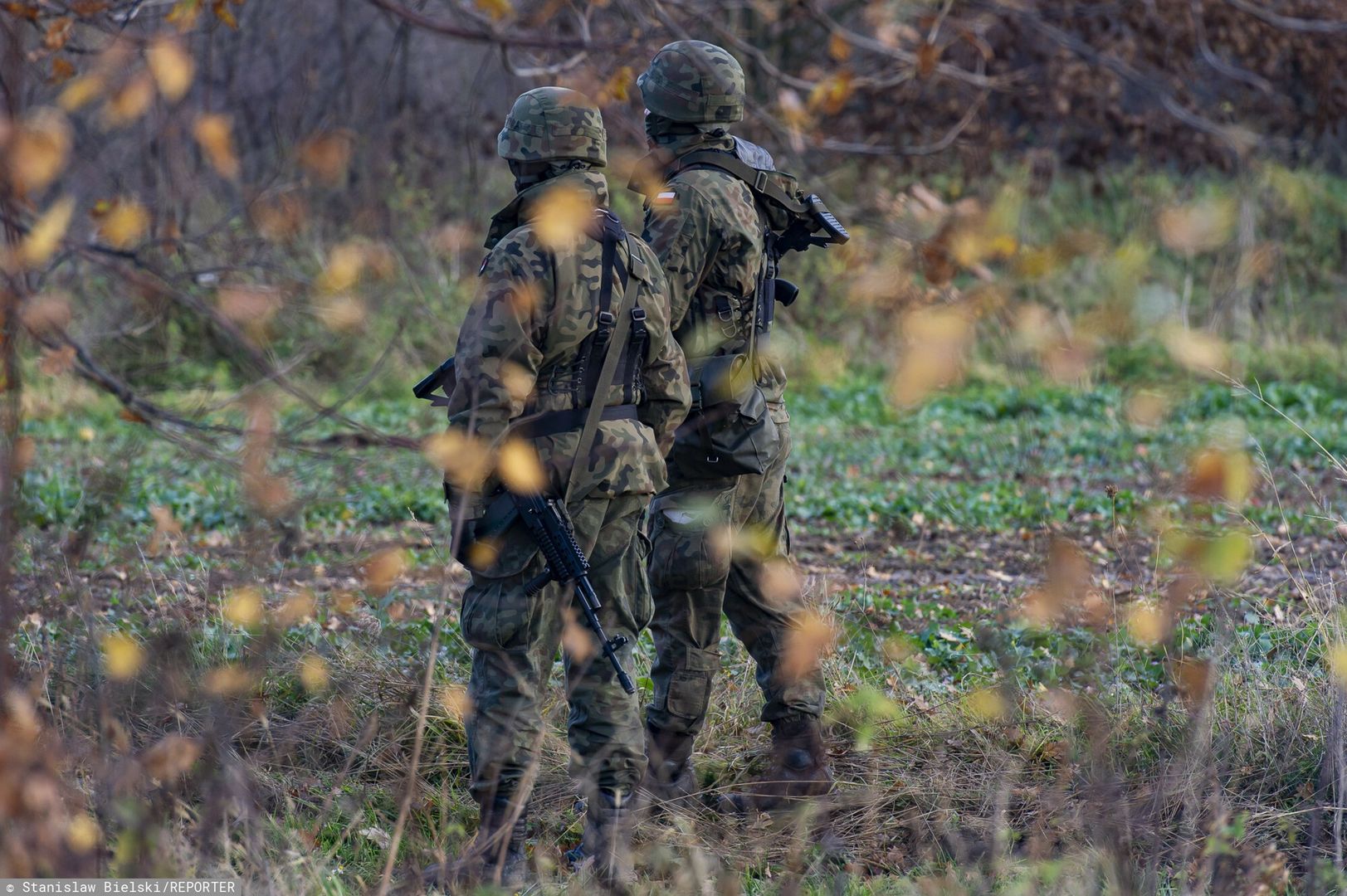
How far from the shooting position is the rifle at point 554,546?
3.57 meters

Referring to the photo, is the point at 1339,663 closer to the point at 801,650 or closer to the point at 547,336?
the point at 801,650

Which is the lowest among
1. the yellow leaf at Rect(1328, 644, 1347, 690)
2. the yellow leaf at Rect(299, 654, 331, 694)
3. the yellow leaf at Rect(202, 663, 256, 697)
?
the yellow leaf at Rect(299, 654, 331, 694)

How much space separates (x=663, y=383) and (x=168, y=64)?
1.54 meters

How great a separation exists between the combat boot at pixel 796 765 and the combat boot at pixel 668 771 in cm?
23

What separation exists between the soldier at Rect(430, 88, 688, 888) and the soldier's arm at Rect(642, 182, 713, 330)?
8.4 inches

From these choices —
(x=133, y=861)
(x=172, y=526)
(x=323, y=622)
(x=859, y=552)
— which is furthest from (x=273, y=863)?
(x=859, y=552)

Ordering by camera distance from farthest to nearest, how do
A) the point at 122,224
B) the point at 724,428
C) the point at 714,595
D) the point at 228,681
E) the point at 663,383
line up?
the point at 714,595, the point at 724,428, the point at 663,383, the point at 122,224, the point at 228,681

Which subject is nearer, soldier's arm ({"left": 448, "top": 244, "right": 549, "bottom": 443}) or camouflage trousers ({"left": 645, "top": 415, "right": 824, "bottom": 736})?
soldier's arm ({"left": 448, "top": 244, "right": 549, "bottom": 443})

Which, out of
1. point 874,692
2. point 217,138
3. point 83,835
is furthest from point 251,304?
point 874,692

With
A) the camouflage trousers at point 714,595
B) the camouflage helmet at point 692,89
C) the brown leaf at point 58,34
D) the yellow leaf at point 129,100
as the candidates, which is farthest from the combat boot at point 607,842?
the brown leaf at point 58,34

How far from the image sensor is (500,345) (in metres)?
3.51

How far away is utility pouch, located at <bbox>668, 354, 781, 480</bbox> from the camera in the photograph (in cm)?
414

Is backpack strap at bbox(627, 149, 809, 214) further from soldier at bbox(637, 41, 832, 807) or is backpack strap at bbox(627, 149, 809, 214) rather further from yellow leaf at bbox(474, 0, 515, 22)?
yellow leaf at bbox(474, 0, 515, 22)

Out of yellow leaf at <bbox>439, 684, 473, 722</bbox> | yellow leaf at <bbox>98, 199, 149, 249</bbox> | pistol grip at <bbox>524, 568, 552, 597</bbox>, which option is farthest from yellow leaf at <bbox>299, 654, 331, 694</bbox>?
yellow leaf at <bbox>98, 199, 149, 249</bbox>
